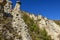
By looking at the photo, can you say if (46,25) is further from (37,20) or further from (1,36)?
(1,36)

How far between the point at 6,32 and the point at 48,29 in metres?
62.5

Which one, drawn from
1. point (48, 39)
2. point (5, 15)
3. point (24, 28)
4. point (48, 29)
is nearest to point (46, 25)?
point (48, 29)

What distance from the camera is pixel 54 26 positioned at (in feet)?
331

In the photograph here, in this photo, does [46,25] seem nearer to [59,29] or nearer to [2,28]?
[59,29]

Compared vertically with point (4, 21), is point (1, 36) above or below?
below

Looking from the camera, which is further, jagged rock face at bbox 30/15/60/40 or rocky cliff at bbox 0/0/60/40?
jagged rock face at bbox 30/15/60/40

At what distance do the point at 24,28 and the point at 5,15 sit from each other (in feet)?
38.5

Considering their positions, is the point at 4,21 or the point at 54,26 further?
the point at 54,26

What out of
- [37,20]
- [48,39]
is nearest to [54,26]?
[37,20]

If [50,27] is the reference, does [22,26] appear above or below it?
above

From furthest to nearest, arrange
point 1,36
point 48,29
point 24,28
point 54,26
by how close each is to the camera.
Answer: point 54,26 → point 48,29 → point 24,28 → point 1,36

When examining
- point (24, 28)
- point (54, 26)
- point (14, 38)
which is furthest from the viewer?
point (54, 26)

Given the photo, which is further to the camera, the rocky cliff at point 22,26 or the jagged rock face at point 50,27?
the jagged rock face at point 50,27

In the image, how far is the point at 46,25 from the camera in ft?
314
